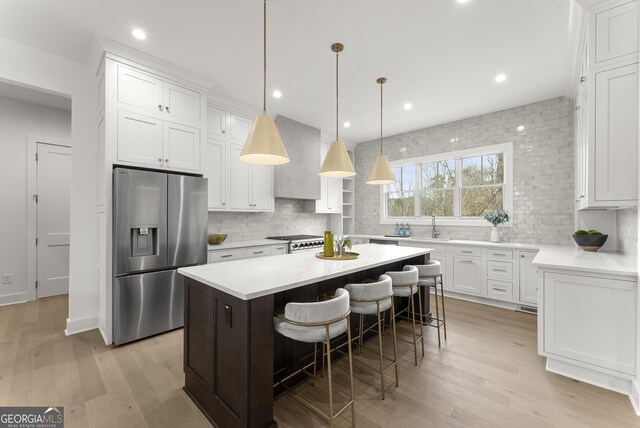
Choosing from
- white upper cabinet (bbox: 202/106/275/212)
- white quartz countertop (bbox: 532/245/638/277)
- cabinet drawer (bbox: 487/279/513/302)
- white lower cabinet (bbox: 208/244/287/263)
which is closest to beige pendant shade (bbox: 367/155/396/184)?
white quartz countertop (bbox: 532/245/638/277)

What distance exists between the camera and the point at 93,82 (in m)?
3.25

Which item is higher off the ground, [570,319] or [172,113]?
[172,113]

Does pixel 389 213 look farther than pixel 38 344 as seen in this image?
Yes

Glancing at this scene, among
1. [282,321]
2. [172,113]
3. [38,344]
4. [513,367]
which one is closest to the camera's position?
[282,321]

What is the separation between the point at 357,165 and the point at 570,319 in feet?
15.9

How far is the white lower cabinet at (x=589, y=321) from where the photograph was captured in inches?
80.2

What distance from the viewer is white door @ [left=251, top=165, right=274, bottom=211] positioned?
4512 mm

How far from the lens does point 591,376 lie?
220cm

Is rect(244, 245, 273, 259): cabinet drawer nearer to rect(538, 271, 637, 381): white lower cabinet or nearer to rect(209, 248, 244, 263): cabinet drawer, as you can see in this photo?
rect(209, 248, 244, 263): cabinet drawer

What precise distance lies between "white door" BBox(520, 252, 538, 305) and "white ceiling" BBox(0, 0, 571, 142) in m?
2.27

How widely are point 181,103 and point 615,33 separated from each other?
13.4 ft

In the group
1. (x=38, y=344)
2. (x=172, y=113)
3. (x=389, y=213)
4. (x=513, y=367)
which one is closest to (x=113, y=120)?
(x=172, y=113)

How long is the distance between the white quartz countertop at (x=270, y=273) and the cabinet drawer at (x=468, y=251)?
2.21 meters

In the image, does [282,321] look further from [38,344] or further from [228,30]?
[38,344]
